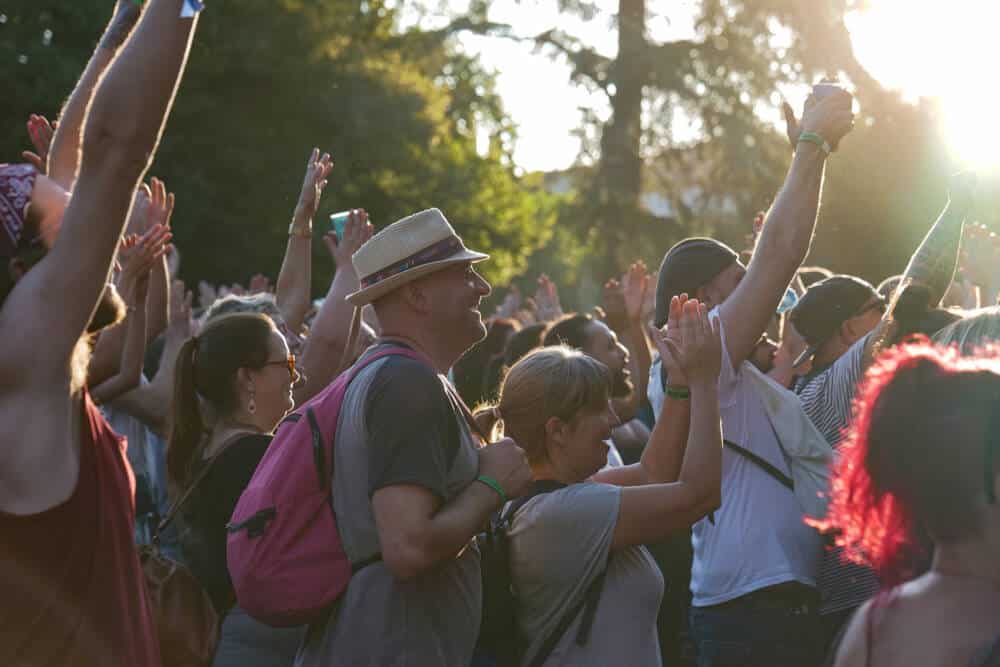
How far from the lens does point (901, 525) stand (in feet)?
7.53

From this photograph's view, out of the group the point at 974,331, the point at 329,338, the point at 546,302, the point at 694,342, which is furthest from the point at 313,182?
the point at 546,302

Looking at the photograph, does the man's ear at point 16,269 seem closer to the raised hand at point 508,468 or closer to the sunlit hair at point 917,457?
the raised hand at point 508,468

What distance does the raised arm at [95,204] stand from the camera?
2.28 m

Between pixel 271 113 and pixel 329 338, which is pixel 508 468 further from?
pixel 271 113

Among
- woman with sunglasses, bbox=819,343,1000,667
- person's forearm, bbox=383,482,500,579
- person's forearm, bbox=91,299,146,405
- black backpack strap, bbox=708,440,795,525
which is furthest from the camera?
person's forearm, bbox=91,299,146,405

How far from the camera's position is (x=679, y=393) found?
3.93 metres

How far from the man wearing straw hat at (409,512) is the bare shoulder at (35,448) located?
967mm

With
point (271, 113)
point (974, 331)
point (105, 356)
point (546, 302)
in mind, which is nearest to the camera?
point (974, 331)

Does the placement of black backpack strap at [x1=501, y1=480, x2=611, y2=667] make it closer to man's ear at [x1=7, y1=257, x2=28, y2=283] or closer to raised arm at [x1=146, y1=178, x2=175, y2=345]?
man's ear at [x1=7, y1=257, x2=28, y2=283]

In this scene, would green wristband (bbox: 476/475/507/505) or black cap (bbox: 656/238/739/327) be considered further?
black cap (bbox: 656/238/739/327)

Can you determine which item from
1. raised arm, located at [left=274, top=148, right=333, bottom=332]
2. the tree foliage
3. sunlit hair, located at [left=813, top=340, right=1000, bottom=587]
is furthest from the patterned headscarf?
the tree foliage

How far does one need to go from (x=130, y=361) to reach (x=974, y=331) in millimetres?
3283

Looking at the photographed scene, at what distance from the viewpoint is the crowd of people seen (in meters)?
2.29

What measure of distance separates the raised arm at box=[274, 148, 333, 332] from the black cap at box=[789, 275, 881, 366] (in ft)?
6.92
